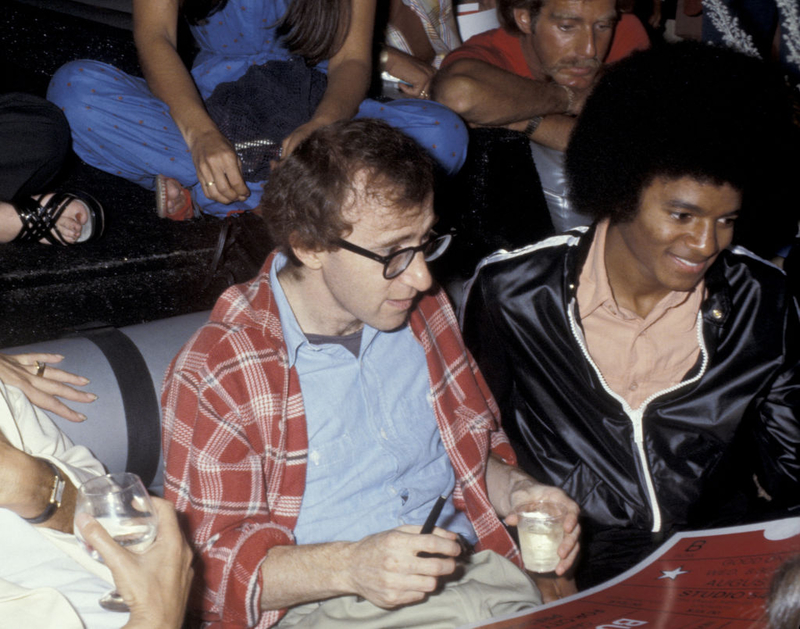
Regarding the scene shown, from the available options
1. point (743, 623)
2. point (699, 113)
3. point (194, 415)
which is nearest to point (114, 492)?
point (194, 415)

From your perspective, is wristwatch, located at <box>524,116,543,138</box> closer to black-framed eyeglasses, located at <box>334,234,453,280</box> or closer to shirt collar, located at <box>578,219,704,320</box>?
shirt collar, located at <box>578,219,704,320</box>

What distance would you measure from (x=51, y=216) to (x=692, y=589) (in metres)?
2.02

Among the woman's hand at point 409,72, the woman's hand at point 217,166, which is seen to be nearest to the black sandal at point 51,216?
the woman's hand at point 217,166

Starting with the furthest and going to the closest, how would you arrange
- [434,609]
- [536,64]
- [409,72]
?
[409,72]
[536,64]
[434,609]

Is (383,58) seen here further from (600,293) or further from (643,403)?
(643,403)

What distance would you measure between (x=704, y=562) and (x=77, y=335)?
4.83 ft

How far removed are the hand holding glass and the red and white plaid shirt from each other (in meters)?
0.18

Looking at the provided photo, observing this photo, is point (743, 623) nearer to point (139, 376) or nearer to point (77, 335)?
point (139, 376)

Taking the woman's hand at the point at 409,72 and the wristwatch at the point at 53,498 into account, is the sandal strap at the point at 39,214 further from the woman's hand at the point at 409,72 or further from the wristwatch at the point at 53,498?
the woman's hand at the point at 409,72

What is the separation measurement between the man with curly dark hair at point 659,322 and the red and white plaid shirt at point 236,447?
661 millimetres

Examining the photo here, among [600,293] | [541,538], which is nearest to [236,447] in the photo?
[541,538]

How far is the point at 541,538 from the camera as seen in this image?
5.29ft

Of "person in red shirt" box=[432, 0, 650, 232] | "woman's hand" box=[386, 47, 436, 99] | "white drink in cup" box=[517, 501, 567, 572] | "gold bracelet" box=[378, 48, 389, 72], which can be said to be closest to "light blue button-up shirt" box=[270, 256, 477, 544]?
"white drink in cup" box=[517, 501, 567, 572]

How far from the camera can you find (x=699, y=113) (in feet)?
6.15
